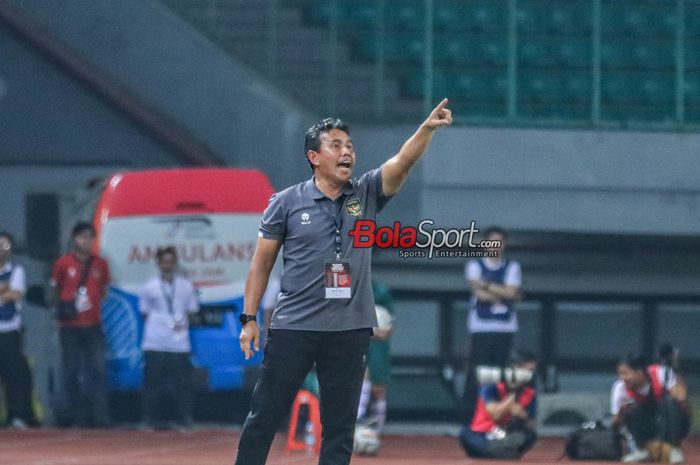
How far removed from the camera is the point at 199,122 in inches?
758

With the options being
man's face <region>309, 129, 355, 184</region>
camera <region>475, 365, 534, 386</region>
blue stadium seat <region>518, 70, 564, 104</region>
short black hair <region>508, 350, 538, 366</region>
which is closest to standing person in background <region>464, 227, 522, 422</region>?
short black hair <region>508, 350, 538, 366</region>

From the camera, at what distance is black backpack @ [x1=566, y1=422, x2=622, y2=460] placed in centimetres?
1333

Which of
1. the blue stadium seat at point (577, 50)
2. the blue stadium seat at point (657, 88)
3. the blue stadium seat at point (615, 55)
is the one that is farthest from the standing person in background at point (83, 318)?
the blue stadium seat at point (657, 88)

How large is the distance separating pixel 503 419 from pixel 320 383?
5.43 meters

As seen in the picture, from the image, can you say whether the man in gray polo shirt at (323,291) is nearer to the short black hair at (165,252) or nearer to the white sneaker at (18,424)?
the short black hair at (165,252)

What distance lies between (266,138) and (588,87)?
3.38 meters

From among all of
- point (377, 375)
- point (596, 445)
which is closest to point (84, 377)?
point (377, 375)

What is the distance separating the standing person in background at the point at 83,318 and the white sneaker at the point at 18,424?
1.79 feet

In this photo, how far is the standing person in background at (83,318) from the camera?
15695 mm

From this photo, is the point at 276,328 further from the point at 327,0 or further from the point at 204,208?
the point at 327,0

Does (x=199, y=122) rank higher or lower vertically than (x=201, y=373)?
higher

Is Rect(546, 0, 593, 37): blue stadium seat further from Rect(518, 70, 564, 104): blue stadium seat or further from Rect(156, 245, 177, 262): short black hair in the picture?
Rect(156, 245, 177, 262): short black hair

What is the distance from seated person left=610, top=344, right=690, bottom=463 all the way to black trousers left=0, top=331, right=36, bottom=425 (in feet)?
18.3

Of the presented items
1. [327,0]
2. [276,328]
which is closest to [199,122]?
[327,0]
